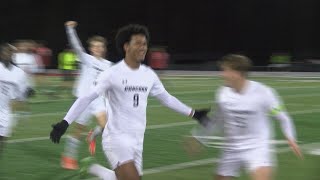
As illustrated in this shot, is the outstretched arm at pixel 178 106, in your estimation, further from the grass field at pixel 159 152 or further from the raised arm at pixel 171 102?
the grass field at pixel 159 152

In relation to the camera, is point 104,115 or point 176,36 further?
point 176,36

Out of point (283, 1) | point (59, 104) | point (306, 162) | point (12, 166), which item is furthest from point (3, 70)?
point (283, 1)

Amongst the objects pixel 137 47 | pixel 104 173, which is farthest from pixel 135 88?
pixel 104 173

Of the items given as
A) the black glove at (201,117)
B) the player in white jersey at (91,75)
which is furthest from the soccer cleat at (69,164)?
the black glove at (201,117)

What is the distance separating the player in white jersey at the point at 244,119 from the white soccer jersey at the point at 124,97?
840mm

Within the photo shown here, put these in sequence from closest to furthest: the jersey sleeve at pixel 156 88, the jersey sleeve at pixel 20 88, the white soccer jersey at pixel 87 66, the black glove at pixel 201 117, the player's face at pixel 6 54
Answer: the jersey sleeve at pixel 156 88, the black glove at pixel 201 117, the player's face at pixel 6 54, the jersey sleeve at pixel 20 88, the white soccer jersey at pixel 87 66

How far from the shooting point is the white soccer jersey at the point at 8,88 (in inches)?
341

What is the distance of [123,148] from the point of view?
568 cm

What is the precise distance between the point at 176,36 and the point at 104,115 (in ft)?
132

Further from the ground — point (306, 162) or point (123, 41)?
point (123, 41)

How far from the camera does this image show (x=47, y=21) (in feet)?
167

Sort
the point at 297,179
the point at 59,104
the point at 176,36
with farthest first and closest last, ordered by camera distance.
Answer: the point at 176,36, the point at 59,104, the point at 297,179

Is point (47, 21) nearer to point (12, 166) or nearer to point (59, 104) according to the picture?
point (59, 104)

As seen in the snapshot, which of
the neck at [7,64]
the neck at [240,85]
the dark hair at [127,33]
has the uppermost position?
the dark hair at [127,33]
